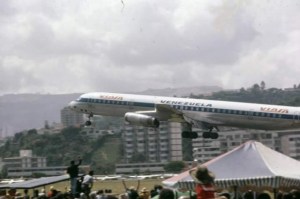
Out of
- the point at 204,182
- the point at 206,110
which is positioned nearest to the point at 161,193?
the point at 204,182

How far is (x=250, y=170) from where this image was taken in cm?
2166

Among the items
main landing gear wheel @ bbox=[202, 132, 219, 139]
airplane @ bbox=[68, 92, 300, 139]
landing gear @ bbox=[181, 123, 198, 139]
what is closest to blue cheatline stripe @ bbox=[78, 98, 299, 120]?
airplane @ bbox=[68, 92, 300, 139]

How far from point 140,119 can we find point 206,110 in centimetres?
548

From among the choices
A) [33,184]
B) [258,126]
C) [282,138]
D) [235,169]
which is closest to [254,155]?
[235,169]

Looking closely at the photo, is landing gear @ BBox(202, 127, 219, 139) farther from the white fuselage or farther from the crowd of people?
the crowd of people

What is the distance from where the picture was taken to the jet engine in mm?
72625

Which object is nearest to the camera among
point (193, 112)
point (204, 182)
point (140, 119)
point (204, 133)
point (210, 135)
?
point (204, 182)

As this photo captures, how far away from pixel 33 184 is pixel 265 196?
8408mm

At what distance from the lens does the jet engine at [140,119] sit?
238 feet

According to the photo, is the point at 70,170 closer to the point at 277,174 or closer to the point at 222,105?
the point at 277,174

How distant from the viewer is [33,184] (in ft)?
90.1

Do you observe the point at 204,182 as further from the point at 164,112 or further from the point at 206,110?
the point at 164,112

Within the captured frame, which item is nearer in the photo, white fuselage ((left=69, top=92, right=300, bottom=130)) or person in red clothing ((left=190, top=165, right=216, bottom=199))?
person in red clothing ((left=190, top=165, right=216, bottom=199))

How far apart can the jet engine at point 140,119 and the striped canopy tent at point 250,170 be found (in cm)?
5014
